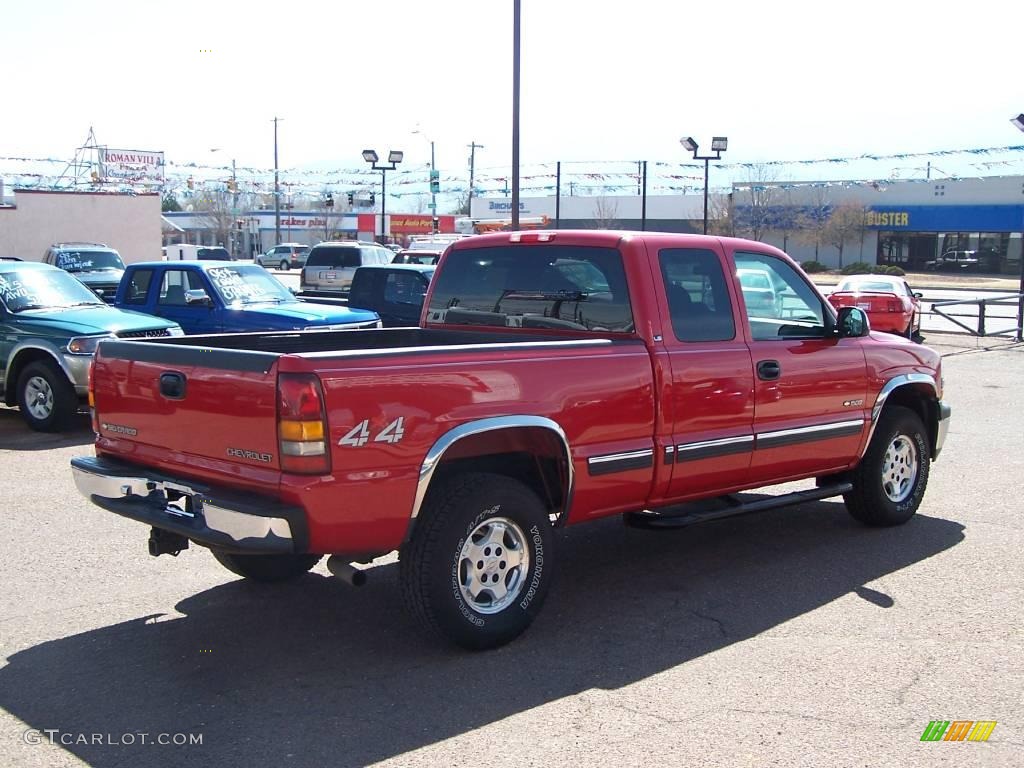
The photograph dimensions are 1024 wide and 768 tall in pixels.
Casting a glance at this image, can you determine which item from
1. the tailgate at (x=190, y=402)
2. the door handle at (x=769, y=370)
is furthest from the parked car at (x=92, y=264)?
the door handle at (x=769, y=370)

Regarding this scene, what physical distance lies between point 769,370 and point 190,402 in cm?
334

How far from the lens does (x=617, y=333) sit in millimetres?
5902

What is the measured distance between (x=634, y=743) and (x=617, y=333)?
7.90 feet

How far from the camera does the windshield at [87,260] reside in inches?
862

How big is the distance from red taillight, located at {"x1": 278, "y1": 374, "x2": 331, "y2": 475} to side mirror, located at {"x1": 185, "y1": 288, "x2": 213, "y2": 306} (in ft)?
29.6

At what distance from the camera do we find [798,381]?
6555 mm

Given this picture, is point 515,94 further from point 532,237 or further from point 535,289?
point 535,289

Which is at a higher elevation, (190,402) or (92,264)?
(92,264)

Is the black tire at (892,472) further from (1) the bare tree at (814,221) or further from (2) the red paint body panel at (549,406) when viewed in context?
(1) the bare tree at (814,221)

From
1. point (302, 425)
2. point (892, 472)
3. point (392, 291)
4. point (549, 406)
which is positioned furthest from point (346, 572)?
point (392, 291)

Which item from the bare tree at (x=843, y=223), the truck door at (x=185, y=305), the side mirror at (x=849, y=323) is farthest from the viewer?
the bare tree at (x=843, y=223)

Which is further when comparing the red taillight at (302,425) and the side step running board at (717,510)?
the side step running board at (717,510)

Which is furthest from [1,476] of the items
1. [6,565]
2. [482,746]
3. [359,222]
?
[359,222]

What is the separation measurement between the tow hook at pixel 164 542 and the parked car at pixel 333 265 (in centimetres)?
2087
